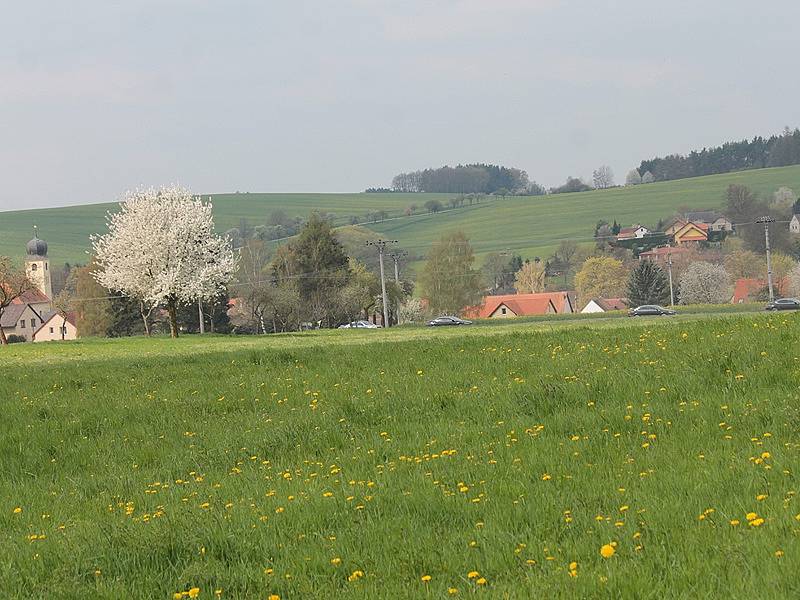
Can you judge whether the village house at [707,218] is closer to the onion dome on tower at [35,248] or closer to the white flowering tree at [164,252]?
the onion dome on tower at [35,248]

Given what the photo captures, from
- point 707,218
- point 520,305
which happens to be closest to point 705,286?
point 520,305

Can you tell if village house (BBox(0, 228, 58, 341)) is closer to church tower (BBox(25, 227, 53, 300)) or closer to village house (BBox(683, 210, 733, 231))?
church tower (BBox(25, 227, 53, 300))

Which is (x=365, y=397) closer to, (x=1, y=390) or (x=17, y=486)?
(x=17, y=486)

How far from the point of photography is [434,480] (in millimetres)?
8875

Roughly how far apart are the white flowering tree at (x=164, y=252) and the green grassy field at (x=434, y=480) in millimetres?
49212

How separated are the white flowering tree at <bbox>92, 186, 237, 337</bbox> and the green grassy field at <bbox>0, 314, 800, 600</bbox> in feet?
161

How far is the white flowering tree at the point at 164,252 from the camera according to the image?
66188mm

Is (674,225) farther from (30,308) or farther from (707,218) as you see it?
(30,308)

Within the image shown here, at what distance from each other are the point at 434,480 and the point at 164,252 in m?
60.5

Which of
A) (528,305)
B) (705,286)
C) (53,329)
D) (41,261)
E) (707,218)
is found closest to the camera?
(705,286)

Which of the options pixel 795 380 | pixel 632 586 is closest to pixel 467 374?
pixel 795 380

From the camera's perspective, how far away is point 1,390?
19.3 metres

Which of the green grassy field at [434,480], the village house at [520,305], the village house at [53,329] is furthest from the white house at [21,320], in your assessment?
the green grassy field at [434,480]

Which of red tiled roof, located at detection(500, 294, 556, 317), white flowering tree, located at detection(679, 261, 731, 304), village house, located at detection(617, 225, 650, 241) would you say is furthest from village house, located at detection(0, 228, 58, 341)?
white flowering tree, located at detection(679, 261, 731, 304)
